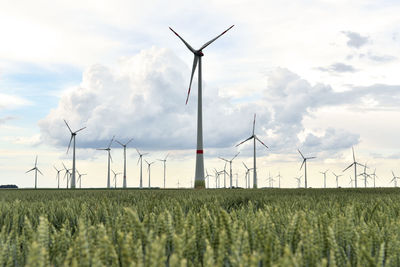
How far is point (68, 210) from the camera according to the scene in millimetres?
5180

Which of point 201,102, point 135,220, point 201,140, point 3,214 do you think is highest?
point 201,102

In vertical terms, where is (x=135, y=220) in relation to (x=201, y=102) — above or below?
below

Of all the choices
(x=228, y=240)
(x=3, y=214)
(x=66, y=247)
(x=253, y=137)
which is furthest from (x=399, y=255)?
(x=253, y=137)

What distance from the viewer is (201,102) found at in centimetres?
5894

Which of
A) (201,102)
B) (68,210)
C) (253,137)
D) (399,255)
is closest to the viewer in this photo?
(399,255)

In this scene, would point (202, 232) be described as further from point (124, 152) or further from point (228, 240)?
point (124, 152)

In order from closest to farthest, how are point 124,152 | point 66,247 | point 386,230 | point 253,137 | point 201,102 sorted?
point 66,247, point 386,230, point 201,102, point 253,137, point 124,152

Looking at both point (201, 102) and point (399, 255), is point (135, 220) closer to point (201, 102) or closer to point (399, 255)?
point (399, 255)

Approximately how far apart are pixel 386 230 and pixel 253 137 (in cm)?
7843

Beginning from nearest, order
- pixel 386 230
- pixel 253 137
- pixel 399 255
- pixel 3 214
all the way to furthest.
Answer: pixel 399 255
pixel 386 230
pixel 3 214
pixel 253 137

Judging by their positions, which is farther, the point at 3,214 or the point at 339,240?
the point at 3,214

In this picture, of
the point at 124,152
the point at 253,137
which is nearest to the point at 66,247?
the point at 253,137

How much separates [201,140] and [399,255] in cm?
5770

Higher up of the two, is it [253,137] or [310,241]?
[253,137]
